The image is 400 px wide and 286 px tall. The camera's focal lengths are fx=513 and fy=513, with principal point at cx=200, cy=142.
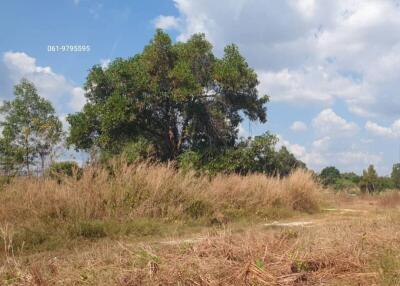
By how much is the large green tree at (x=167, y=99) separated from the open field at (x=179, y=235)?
615 centimetres

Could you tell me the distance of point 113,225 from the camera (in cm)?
970

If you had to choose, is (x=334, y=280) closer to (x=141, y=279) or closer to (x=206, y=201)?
(x=141, y=279)

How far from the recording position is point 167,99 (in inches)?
876

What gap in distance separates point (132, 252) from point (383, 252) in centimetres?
309

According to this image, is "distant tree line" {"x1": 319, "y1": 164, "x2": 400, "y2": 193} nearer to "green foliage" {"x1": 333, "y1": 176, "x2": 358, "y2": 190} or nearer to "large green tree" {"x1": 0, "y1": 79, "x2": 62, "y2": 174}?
"green foliage" {"x1": 333, "y1": 176, "x2": 358, "y2": 190}

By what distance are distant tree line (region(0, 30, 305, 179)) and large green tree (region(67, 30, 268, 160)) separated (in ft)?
0.14

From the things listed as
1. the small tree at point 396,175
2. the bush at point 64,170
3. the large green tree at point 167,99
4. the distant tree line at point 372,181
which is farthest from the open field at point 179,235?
the small tree at point 396,175

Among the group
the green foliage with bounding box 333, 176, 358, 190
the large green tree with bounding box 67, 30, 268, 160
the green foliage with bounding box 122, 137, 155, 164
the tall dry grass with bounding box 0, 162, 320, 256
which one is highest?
the large green tree with bounding box 67, 30, 268, 160

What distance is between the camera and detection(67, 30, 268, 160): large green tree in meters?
21.6

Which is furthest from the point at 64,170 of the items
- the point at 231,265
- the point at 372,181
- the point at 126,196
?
the point at 372,181

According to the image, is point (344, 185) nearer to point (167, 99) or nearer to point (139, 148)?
point (167, 99)

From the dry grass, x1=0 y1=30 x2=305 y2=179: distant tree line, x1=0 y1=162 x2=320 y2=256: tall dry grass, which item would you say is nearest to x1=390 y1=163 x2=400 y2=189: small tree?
x1=0 y1=30 x2=305 y2=179: distant tree line

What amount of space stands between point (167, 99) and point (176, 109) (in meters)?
0.90

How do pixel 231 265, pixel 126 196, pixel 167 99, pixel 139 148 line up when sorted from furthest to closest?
1. pixel 167 99
2. pixel 139 148
3. pixel 126 196
4. pixel 231 265
